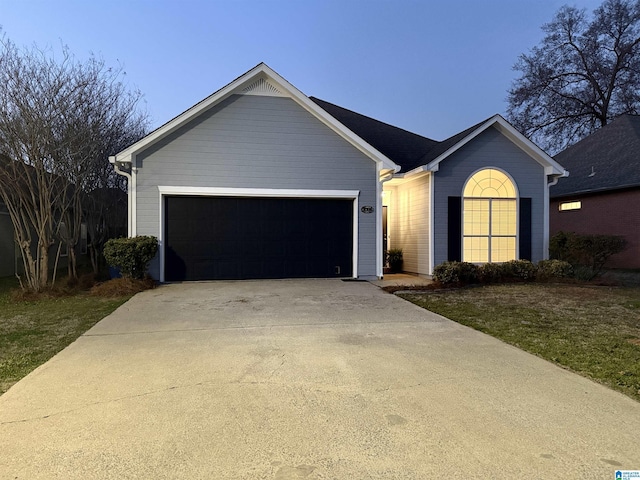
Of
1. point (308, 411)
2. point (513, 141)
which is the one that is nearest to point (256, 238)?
point (513, 141)

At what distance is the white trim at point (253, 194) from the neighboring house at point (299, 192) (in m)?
0.03

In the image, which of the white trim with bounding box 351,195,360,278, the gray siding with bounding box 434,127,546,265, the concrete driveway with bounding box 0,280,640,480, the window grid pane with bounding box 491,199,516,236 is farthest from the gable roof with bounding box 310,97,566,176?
the concrete driveway with bounding box 0,280,640,480

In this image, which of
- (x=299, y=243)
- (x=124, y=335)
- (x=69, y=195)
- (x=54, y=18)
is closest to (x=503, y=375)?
(x=124, y=335)

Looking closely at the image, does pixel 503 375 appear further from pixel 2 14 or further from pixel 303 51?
pixel 303 51

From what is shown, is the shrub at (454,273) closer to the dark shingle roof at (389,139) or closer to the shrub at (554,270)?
the shrub at (554,270)

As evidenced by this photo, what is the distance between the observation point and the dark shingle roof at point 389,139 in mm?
13617

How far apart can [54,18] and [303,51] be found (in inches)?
873

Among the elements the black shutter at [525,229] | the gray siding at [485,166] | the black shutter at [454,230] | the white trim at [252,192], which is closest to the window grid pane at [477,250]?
the black shutter at [454,230]

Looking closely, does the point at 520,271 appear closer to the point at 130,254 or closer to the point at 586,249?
the point at 586,249

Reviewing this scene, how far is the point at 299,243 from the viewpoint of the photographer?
436 inches

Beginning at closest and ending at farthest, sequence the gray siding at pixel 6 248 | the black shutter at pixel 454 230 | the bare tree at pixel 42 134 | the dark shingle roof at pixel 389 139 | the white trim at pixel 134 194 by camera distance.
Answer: the bare tree at pixel 42 134, the white trim at pixel 134 194, the black shutter at pixel 454 230, the gray siding at pixel 6 248, the dark shingle roof at pixel 389 139

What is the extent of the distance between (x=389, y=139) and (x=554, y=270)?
698cm

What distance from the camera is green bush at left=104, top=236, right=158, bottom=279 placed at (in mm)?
9391

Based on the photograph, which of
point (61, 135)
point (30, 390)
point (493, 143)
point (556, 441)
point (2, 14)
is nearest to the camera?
point (556, 441)
